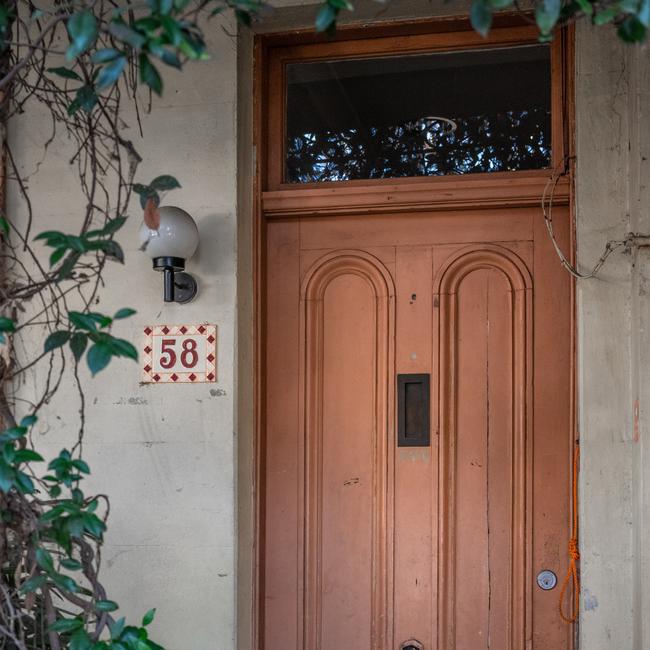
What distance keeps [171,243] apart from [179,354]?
43 cm

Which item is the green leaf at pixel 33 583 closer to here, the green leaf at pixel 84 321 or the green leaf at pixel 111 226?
the green leaf at pixel 84 321

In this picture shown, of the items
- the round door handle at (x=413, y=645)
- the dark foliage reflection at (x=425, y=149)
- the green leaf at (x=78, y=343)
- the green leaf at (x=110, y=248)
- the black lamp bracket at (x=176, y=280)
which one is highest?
the dark foliage reflection at (x=425, y=149)

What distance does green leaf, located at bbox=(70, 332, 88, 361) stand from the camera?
6.53 feet

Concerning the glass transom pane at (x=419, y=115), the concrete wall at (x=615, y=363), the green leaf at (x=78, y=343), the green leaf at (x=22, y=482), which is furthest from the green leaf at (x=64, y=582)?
the glass transom pane at (x=419, y=115)

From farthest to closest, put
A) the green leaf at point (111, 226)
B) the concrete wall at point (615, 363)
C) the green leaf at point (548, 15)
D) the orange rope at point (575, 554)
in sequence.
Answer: the orange rope at point (575, 554) < the concrete wall at point (615, 363) < the green leaf at point (111, 226) < the green leaf at point (548, 15)

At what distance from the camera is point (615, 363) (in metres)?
2.98

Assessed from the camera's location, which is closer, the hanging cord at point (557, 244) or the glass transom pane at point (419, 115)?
the hanging cord at point (557, 244)

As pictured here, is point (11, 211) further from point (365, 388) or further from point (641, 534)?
point (641, 534)

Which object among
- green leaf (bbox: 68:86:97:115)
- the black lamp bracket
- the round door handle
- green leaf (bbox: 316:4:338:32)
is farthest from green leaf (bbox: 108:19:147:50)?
the round door handle

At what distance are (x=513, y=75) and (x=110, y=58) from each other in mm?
1984

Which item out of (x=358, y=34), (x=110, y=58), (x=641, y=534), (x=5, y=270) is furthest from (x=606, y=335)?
(x=5, y=270)

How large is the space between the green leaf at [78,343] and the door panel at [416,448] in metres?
1.44

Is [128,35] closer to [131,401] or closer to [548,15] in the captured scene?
[548,15]

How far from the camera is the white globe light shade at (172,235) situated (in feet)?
10.2
